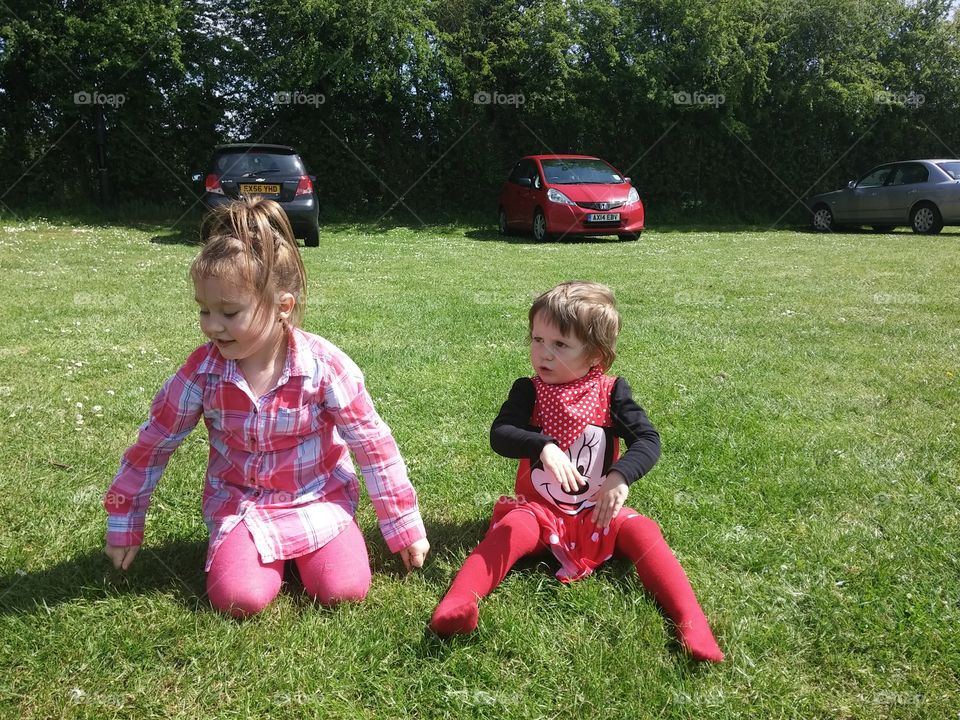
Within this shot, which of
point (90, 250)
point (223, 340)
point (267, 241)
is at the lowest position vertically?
point (90, 250)

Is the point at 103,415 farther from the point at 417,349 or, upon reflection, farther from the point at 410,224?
the point at 410,224

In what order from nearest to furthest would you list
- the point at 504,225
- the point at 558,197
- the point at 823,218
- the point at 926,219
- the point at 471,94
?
the point at 558,197
the point at 926,219
the point at 504,225
the point at 823,218
the point at 471,94

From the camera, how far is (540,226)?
48.8 feet

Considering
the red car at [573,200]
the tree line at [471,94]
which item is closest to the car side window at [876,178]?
the tree line at [471,94]

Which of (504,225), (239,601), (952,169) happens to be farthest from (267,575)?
(952,169)

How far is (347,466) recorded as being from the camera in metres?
2.79

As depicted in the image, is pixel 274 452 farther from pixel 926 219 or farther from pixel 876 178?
pixel 876 178

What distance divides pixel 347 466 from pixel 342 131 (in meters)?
16.9

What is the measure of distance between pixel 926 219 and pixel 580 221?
777 cm

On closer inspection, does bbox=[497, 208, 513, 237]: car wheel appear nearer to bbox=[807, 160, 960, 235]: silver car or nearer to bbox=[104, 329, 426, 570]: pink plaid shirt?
bbox=[807, 160, 960, 235]: silver car

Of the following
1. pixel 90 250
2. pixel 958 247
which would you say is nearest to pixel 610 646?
pixel 90 250

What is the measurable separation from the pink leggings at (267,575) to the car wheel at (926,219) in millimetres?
17095

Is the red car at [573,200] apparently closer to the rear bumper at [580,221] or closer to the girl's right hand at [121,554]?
the rear bumper at [580,221]

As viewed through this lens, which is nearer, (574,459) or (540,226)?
(574,459)
